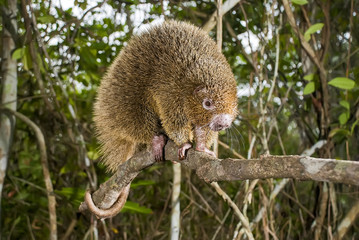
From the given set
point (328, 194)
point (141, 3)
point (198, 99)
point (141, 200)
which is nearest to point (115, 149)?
point (198, 99)

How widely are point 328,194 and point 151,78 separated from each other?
215 centimetres

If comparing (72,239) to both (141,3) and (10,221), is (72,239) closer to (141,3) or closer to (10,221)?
(10,221)

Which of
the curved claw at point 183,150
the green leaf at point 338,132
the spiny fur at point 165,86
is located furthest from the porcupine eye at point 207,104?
the green leaf at point 338,132

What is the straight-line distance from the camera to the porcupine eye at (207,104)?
1789 mm

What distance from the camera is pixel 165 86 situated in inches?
74.8

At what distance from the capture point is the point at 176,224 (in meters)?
2.58

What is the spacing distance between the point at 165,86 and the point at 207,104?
0.80 feet

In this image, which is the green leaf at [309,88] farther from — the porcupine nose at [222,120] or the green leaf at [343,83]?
the porcupine nose at [222,120]

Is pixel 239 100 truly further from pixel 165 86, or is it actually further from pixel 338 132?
pixel 338 132

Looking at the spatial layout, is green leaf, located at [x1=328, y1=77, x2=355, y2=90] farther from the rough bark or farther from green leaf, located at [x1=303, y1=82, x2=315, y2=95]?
the rough bark

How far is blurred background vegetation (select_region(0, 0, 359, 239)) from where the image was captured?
9.38 ft

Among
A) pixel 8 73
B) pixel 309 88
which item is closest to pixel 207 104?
pixel 309 88

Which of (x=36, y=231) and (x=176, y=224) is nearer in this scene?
(x=176, y=224)

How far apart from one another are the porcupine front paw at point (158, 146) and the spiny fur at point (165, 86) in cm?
5
